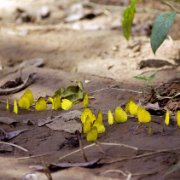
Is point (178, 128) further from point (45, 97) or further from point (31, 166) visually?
→ point (45, 97)

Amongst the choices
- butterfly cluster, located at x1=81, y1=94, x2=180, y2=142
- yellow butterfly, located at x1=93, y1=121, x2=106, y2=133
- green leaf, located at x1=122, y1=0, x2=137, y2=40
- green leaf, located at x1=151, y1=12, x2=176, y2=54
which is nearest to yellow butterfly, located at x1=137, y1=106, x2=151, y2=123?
butterfly cluster, located at x1=81, y1=94, x2=180, y2=142

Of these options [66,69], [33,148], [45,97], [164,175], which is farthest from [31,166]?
[66,69]

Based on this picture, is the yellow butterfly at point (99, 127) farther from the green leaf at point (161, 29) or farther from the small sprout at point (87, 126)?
the green leaf at point (161, 29)

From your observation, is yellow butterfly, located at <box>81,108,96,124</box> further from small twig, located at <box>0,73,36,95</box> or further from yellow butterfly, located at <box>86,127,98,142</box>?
small twig, located at <box>0,73,36,95</box>

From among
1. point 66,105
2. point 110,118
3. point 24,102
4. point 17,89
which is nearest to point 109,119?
point 110,118

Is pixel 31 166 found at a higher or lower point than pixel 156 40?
lower

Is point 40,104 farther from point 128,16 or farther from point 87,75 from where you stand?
point 128,16
